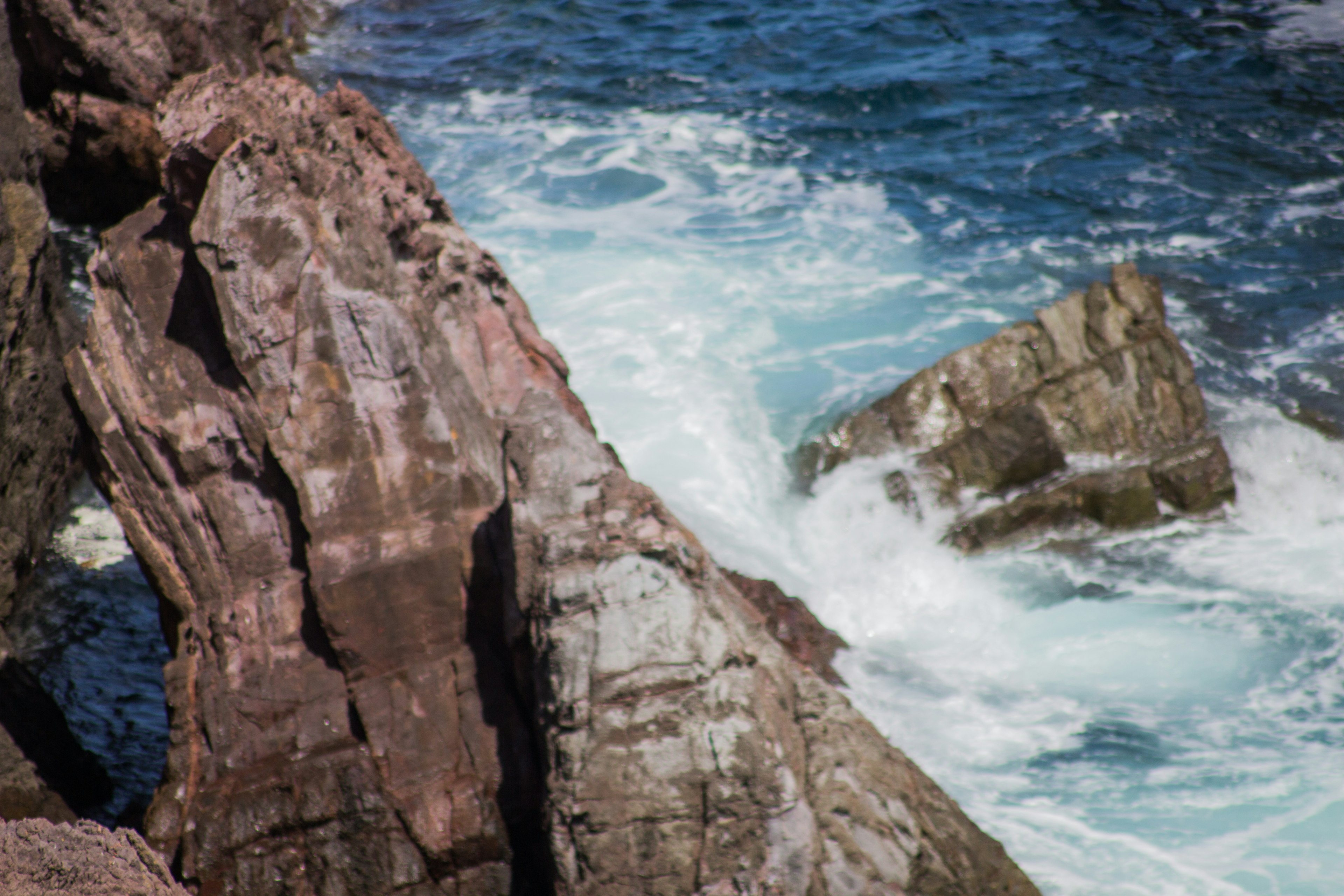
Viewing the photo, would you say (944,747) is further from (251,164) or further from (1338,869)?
(251,164)

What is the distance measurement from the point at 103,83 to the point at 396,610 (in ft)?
22.9

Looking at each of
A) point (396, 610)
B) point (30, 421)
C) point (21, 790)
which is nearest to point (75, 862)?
point (396, 610)

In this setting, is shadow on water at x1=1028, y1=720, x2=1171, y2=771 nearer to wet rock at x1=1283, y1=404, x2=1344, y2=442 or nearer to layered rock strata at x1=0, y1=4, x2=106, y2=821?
wet rock at x1=1283, y1=404, x2=1344, y2=442

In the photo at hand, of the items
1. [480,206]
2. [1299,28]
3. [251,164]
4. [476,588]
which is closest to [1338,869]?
[476,588]

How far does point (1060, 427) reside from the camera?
293 inches

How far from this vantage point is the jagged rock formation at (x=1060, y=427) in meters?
7.26

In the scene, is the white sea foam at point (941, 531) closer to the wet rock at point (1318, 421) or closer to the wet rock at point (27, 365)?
the wet rock at point (1318, 421)

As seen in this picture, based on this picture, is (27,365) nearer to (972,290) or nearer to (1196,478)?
(1196,478)

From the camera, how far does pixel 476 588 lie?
13.5 feet

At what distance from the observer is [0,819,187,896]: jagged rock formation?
6.48 ft

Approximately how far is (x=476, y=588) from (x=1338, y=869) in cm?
432

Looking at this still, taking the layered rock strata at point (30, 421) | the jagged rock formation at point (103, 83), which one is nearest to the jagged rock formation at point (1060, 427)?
the layered rock strata at point (30, 421)

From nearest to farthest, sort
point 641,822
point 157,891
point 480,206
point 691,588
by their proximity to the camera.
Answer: point 157,891, point 641,822, point 691,588, point 480,206

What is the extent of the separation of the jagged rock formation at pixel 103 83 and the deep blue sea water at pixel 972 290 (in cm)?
348
